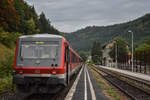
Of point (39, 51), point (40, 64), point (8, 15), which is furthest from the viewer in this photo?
point (8, 15)

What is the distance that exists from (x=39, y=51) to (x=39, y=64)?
0.63m

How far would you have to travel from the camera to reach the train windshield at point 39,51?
32.0 feet

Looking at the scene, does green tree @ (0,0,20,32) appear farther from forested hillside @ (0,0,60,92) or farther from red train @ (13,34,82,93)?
red train @ (13,34,82,93)

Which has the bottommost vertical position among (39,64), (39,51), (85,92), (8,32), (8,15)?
(85,92)

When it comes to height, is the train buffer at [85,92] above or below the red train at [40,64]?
below

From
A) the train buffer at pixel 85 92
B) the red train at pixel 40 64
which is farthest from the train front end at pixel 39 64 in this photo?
the train buffer at pixel 85 92

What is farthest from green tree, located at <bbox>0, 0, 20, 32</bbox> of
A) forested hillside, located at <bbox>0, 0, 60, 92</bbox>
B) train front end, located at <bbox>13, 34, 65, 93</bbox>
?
train front end, located at <bbox>13, 34, 65, 93</bbox>

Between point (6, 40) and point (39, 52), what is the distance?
32227mm

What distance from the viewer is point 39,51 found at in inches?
387

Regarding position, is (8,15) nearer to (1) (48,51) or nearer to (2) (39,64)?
(1) (48,51)

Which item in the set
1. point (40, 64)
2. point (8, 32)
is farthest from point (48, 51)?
point (8, 32)

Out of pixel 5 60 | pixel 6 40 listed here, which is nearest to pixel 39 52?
pixel 5 60

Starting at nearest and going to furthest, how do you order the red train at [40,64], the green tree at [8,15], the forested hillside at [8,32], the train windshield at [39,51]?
the red train at [40,64] < the train windshield at [39,51] < the forested hillside at [8,32] < the green tree at [8,15]

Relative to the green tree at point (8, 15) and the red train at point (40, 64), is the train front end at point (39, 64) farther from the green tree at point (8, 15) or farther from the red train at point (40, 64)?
the green tree at point (8, 15)
